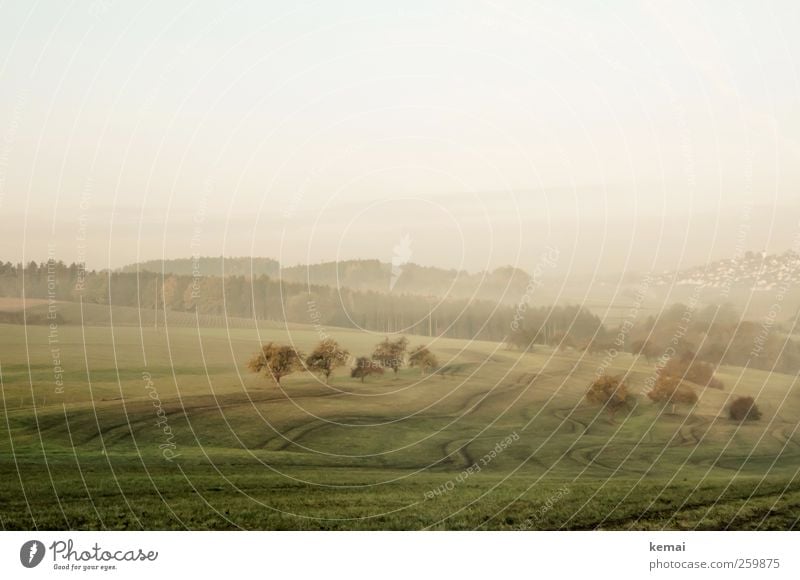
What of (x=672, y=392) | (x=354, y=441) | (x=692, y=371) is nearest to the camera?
(x=354, y=441)

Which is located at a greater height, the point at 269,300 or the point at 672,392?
the point at 269,300

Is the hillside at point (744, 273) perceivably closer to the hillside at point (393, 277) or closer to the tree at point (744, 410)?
the tree at point (744, 410)

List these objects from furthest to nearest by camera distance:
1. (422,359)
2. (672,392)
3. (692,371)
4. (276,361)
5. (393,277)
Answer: (692,371) → (672,392) → (422,359) → (276,361) → (393,277)

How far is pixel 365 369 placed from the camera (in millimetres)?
31328

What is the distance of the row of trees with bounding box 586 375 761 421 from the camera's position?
104 feet

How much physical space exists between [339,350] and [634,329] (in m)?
8.97

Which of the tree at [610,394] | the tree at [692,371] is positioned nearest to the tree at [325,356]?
the tree at [610,394]

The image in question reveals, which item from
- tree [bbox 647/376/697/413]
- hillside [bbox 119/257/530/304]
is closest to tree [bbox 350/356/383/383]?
hillside [bbox 119/257/530/304]

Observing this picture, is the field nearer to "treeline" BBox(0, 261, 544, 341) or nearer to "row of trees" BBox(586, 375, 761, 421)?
"row of trees" BBox(586, 375, 761, 421)

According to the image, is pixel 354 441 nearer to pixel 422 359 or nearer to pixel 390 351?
pixel 390 351

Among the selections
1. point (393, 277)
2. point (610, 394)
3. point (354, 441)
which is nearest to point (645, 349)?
point (610, 394)

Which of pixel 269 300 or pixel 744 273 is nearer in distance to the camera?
pixel 269 300

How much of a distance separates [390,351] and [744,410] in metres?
10.9

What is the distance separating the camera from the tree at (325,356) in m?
31.1
